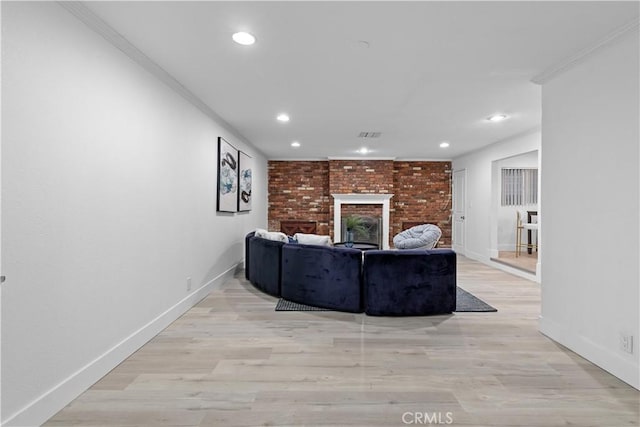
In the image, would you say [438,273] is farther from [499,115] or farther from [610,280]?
[499,115]

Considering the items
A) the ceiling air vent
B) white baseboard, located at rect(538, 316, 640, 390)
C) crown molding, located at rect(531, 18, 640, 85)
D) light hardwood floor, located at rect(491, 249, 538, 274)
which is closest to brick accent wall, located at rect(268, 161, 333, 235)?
the ceiling air vent

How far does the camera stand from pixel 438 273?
330cm

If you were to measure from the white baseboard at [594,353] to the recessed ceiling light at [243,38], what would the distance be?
3.26m

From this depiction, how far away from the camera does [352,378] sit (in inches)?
82.0

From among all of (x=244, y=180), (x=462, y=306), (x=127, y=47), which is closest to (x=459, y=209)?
(x=462, y=306)

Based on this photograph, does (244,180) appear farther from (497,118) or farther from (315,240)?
(497,118)

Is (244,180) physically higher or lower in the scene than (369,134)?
lower

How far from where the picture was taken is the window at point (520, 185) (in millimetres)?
7422

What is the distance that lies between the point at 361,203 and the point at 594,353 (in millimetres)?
5492

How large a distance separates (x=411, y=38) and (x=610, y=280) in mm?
2141

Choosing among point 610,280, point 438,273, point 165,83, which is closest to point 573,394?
point 610,280

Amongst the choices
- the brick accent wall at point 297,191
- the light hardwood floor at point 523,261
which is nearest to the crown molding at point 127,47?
the brick accent wall at point 297,191

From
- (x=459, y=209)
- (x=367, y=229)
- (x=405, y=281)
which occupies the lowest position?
(x=405, y=281)

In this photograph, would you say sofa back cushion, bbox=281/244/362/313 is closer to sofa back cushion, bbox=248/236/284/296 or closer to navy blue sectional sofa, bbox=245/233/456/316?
navy blue sectional sofa, bbox=245/233/456/316
